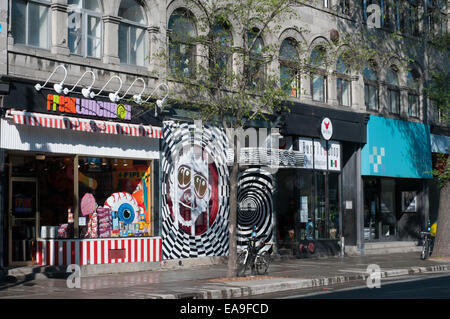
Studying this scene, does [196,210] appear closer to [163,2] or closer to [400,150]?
[163,2]

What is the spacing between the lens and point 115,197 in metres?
22.8

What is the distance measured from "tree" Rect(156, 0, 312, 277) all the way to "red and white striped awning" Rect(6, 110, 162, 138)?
4.46 ft

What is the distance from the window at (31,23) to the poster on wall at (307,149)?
471 inches

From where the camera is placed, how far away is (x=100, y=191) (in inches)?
877

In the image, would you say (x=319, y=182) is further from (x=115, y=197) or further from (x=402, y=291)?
(x=402, y=291)

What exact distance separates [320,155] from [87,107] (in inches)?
478

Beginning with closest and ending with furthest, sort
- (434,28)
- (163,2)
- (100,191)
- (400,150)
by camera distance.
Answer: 1. (100,191)
2. (163,2)
3. (400,150)
4. (434,28)

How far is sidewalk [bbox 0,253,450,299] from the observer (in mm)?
16641

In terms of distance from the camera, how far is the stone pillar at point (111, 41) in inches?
872

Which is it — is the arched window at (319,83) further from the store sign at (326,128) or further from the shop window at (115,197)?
the shop window at (115,197)

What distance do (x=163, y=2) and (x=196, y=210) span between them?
22.9ft

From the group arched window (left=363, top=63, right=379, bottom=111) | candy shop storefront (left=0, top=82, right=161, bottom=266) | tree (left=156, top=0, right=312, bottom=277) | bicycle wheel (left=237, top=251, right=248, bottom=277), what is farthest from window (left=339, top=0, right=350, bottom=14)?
bicycle wheel (left=237, top=251, right=248, bottom=277)

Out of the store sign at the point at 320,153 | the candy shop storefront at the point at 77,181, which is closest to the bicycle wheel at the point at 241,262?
the candy shop storefront at the point at 77,181
